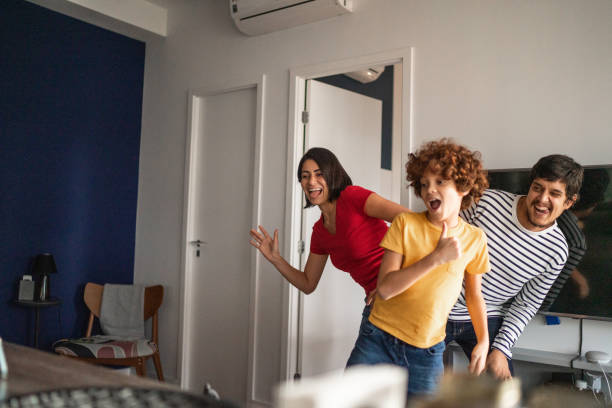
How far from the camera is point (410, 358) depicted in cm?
180

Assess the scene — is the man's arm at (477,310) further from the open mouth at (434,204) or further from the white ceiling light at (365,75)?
the white ceiling light at (365,75)

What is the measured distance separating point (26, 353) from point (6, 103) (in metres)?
3.05

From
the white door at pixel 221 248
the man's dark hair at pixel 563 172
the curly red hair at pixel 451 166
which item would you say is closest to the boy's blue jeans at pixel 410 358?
the curly red hair at pixel 451 166

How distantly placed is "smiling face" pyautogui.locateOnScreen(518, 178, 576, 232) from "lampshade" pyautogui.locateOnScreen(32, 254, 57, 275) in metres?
3.19

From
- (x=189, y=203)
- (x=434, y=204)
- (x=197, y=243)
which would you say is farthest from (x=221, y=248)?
(x=434, y=204)

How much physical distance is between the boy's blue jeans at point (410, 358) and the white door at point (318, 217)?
1753 mm

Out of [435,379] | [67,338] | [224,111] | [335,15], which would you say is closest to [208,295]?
[67,338]

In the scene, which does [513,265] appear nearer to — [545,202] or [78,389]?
[545,202]

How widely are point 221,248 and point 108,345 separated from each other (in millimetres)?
1053

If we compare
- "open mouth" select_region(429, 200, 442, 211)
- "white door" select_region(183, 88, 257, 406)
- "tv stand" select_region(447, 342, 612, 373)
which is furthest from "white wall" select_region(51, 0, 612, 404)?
"open mouth" select_region(429, 200, 442, 211)

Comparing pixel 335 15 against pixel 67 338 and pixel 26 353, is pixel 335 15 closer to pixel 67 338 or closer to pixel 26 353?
pixel 26 353

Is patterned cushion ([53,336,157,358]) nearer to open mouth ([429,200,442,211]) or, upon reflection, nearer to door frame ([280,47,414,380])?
door frame ([280,47,414,380])

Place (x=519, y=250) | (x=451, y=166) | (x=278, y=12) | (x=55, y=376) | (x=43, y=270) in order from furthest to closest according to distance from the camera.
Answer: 1. (x=43, y=270)
2. (x=278, y=12)
3. (x=519, y=250)
4. (x=451, y=166)
5. (x=55, y=376)

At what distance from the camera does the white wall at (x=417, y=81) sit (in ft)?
8.66
